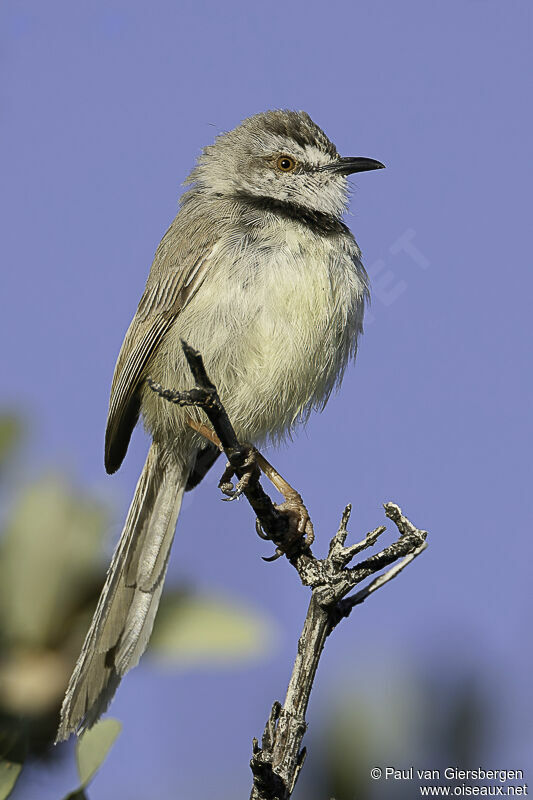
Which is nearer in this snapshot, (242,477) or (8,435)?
(8,435)

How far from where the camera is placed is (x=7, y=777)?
1.94 m

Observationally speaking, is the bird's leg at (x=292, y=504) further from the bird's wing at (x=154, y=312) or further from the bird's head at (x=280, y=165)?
the bird's head at (x=280, y=165)

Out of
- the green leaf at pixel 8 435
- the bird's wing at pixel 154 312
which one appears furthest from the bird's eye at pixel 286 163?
the green leaf at pixel 8 435

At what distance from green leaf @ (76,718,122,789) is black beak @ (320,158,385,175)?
144 inches

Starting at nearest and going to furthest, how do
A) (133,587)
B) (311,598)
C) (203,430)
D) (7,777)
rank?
(7,777), (311,598), (133,587), (203,430)

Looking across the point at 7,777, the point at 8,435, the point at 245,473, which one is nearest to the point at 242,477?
the point at 245,473

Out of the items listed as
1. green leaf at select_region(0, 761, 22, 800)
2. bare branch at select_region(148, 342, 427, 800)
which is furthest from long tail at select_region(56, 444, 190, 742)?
green leaf at select_region(0, 761, 22, 800)

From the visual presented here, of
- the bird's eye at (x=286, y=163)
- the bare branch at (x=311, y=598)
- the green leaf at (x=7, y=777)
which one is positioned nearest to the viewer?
the green leaf at (x=7, y=777)

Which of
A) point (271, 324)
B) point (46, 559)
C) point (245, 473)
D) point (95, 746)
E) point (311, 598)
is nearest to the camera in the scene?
point (95, 746)

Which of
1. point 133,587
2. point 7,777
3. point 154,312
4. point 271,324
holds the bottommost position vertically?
point 7,777

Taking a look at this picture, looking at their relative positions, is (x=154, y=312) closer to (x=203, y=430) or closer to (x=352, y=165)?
(x=203, y=430)

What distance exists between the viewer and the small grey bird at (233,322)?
407 centimetres

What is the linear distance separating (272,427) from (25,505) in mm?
2380

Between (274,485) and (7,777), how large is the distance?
103 inches
